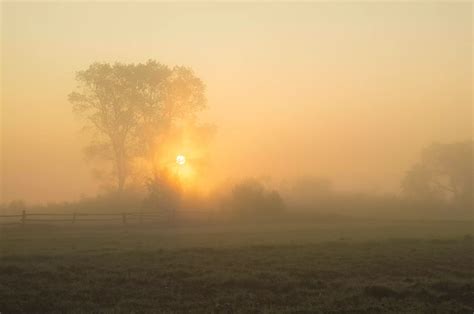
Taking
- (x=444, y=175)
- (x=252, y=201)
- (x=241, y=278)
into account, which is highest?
(x=444, y=175)

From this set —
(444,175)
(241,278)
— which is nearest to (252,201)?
(241,278)

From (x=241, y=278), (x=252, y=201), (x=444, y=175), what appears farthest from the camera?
(x=444, y=175)

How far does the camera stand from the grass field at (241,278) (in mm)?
17547

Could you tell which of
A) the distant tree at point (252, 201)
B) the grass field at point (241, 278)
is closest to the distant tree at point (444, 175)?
the distant tree at point (252, 201)

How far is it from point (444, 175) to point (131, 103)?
2624 inches

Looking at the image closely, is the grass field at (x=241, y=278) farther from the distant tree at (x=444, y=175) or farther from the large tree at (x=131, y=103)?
the distant tree at (x=444, y=175)

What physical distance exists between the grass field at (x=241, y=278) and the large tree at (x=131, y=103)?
43483 millimetres

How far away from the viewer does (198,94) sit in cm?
7956

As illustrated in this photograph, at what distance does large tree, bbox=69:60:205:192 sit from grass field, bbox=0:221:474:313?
4348 cm

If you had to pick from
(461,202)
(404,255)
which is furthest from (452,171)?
(404,255)

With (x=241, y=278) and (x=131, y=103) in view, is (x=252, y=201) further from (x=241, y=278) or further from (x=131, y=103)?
(x=241, y=278)

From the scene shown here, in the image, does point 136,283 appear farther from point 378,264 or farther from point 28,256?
point 378,264

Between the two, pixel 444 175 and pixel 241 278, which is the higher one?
pixel 444 175

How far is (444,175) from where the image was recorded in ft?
334
